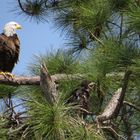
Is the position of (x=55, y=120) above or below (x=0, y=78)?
below

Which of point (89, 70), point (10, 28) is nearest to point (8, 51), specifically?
point (10, 28)

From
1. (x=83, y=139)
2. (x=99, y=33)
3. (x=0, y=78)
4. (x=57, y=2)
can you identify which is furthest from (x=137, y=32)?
(x=57, y=2)

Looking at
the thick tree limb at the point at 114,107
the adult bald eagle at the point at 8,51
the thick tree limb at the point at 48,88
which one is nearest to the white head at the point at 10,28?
the adult bald eagle at the point at 8,51

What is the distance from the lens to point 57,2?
8.16 feet

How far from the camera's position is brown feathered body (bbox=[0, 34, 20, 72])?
2.36m

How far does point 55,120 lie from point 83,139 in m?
0.08

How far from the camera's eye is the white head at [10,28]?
8.42 ft

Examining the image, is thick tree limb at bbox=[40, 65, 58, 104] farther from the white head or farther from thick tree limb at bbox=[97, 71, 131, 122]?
the white head

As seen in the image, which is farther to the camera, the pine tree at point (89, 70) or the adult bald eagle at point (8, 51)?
the adult bald eagle at point (8, 51)

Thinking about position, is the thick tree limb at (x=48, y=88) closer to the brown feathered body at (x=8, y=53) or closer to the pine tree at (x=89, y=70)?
the pine tree at (x=89, y=70)

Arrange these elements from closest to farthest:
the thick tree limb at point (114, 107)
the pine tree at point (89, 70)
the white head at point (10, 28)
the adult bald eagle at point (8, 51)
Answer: the pine tree at point (89, 70)
the thick tree limb at point (114, 107)
the adult bald eagle at point (8, 51)
the white head at point (10, 28)

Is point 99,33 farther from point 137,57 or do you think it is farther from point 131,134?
point 137,57

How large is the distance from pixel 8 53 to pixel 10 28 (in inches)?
12.1

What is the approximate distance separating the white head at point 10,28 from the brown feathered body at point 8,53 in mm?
89
